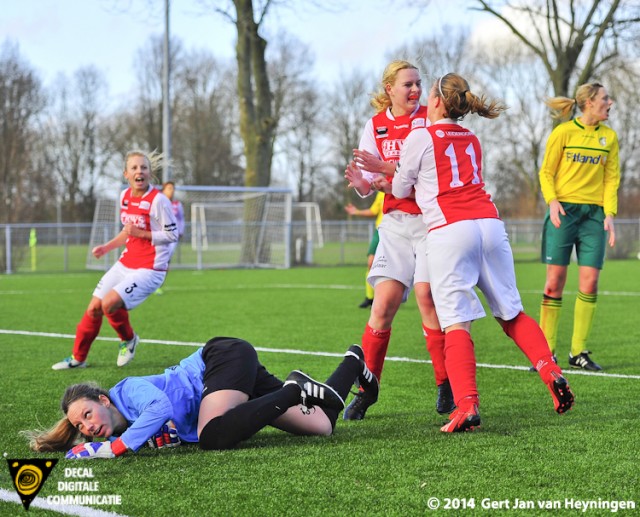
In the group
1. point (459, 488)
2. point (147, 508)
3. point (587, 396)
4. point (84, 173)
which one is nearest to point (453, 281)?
point (459, 488)

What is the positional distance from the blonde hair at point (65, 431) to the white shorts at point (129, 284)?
3.37 m

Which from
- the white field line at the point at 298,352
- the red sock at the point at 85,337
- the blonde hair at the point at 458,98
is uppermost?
the blonde hair at the point at 458,98

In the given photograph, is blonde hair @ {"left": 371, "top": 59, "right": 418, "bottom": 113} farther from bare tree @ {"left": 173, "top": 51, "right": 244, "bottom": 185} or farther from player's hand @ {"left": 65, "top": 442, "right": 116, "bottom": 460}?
bare tree @ {"left": 173, "top": 51, "right": 244, "bottom": 185}

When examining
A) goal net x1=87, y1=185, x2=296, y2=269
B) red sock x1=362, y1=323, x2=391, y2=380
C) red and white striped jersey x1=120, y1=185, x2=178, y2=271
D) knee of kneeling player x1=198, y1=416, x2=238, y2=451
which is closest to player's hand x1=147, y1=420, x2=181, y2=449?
knee of kneeling player x1=198, y1=416, x2=238, y2=451

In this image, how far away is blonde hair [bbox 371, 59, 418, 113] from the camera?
521 cm

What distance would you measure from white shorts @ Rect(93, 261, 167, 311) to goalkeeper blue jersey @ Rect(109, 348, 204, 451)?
10.4 ft

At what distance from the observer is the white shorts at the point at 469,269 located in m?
4.46

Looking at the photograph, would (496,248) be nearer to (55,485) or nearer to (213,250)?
(55,485)

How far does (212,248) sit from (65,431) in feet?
78.2

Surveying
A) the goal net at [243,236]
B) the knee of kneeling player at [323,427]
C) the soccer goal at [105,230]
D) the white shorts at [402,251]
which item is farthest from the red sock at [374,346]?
the goal net at [243,236]

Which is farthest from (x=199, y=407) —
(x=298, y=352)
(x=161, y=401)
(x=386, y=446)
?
(x=298, y=352)

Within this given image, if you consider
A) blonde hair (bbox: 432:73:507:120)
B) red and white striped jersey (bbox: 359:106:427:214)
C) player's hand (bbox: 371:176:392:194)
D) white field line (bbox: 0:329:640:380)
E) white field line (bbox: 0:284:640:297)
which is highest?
blonde hair (bbox: 432:73:507:120)

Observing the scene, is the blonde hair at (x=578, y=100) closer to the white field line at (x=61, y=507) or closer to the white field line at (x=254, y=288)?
the white field line at (x=61, y=507)

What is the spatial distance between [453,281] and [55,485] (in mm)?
2261
